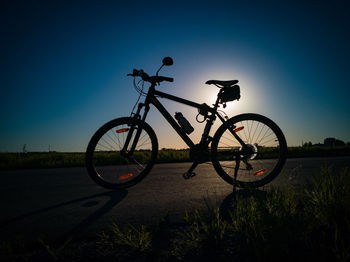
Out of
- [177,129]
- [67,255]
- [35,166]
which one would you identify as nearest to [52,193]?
[67,255]

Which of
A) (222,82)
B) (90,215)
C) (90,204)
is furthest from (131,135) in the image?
(222,82)

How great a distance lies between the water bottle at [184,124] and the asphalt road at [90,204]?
0.83 metres

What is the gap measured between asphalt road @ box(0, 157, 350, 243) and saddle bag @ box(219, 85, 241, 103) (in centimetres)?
136

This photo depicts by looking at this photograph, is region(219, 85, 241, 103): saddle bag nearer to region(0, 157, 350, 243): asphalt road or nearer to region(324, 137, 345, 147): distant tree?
region(0, 157, 350, 243): asphalt road

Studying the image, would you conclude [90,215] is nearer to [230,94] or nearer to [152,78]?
[152,78]

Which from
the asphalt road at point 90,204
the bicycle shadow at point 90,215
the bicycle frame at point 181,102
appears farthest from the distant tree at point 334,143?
the bicycle shadow at point 90,215

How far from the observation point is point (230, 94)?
298cm

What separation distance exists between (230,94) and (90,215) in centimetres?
256

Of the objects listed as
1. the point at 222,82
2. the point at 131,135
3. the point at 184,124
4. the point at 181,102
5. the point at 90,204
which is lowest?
the point at 90,204

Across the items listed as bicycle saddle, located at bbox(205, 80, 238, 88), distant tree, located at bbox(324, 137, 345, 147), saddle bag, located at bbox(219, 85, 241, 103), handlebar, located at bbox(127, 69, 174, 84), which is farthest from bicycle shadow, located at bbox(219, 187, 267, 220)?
distant tree, located at bbox(324, 137, 345, 147)

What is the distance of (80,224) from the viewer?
4.73 feet

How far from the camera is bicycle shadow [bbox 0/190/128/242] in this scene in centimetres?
132

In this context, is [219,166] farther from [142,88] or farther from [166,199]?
[142,88]

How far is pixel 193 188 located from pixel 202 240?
139cm
